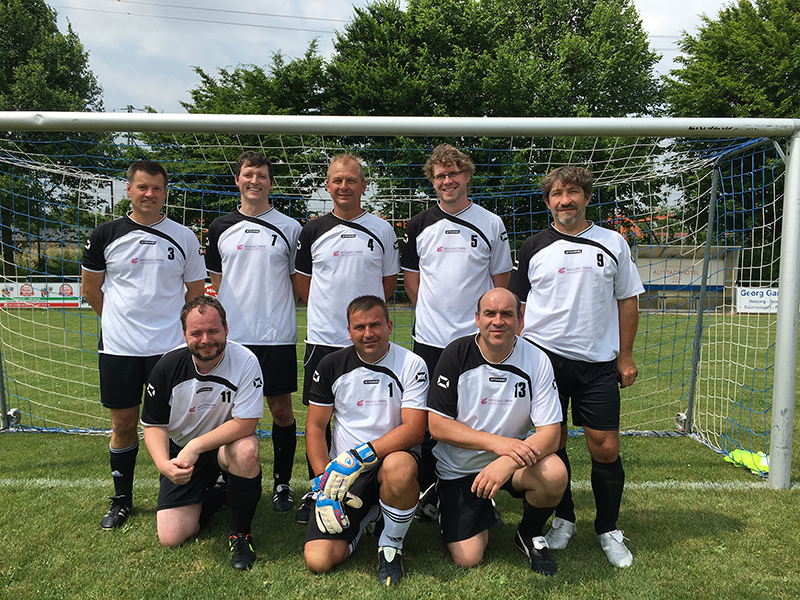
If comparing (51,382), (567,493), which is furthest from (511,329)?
(51,382)

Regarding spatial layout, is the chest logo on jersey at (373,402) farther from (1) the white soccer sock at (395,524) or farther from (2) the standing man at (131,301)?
(2) the standing man at (131,301)

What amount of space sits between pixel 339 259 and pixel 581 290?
1.37 m

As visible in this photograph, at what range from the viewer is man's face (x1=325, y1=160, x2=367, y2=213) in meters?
3.12

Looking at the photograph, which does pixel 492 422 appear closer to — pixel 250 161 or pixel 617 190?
pixel 250 161

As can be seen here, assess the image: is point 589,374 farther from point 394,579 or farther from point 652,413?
point 652,413

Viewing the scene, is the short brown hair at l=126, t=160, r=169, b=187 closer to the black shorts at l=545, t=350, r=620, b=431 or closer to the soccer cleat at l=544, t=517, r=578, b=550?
the black shorts at l=545, t=350, r=620, b=431

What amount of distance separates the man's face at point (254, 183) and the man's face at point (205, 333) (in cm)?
92

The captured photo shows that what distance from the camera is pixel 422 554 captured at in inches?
107

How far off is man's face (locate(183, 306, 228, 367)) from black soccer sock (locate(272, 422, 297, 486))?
897 mm

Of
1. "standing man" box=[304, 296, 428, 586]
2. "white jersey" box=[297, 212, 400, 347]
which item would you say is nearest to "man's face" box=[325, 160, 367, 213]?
"white jersey" box=[297, 212, 400, 347]

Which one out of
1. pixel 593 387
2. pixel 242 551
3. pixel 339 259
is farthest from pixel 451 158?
pixel 242 551

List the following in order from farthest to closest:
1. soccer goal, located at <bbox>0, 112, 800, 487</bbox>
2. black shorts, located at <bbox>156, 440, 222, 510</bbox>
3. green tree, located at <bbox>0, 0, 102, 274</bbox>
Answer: green tree, located at <bbox>0, 0, 102, 274</bbox>, soccer goal, located at <bbox>0, 112, 800, 487</bbox>, black shorts, located at <bbox>156, 440, 222, 510</bbox>

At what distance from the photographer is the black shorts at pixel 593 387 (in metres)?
2.73

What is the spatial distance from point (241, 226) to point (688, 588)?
3.03m
